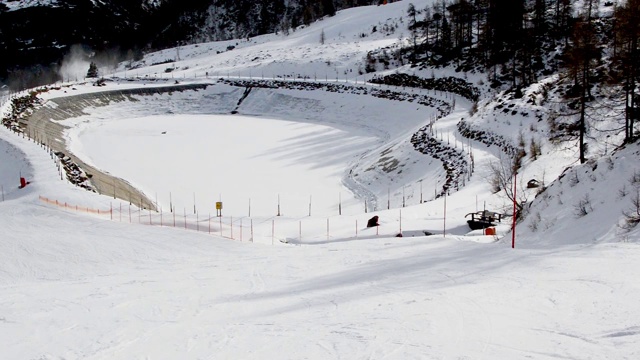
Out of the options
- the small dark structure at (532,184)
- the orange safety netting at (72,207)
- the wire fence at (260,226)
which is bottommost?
the wire fence at (260,226)

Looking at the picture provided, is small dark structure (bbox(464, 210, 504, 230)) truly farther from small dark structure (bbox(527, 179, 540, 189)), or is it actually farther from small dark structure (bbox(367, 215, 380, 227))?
small dark structure (bbox(367, 215, 380, 227))

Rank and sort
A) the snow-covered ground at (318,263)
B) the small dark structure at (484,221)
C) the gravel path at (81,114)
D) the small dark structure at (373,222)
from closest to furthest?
the snow-covered ground at (318,263) → the small dark structure at (484,221) → the small dark structure at (373,222) → the gravel path at (81,114)

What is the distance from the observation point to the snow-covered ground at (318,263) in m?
9.71

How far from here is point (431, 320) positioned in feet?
34.2

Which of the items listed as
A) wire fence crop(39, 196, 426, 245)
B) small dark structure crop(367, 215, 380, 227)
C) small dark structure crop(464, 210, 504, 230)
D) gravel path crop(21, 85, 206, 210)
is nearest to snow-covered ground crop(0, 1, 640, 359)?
wire fence crop(39, 196, 426, 245)

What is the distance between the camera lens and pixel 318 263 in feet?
58.9

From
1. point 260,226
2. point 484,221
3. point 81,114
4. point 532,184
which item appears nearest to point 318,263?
point 484,221

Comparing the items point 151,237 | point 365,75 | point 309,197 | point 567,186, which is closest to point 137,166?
point 309,197

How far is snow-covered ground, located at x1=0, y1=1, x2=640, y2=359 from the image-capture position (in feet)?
31.9

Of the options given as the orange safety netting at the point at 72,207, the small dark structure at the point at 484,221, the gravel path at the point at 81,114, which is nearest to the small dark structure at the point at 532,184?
the small dark structure at the point at 484,221

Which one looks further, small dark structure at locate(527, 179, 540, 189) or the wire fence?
small dark structure at locate(527, 179, 540, 189)

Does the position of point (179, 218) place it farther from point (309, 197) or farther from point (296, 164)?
point (296, 164)

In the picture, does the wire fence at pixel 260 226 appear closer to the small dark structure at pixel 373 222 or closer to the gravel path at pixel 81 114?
the small dark structure at pixel 373 222

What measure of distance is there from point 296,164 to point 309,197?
29.3 feet
